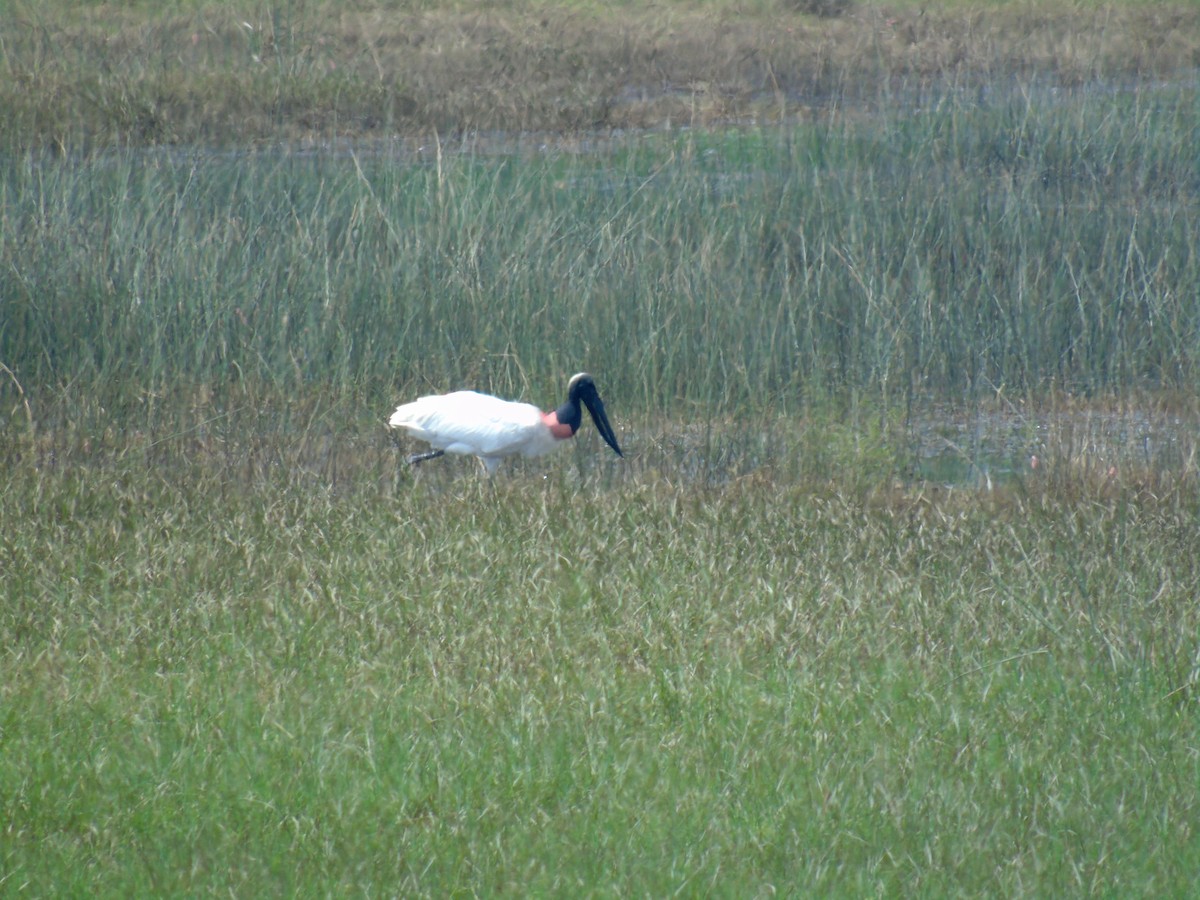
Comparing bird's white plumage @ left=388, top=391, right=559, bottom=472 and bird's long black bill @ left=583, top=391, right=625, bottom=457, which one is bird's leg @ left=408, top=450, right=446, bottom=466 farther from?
bird's long black bill @ left=583, top=391, right=625, bottom=457

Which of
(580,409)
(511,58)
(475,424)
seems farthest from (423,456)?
(511,58)

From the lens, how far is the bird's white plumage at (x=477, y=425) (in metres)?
4.67

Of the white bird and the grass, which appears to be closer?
the grass

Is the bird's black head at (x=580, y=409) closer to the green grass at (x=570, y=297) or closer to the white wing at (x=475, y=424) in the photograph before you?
the white wing at (x=475, y=424)

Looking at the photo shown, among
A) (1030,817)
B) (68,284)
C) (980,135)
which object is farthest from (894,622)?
(980,135)

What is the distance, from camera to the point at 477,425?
4.66 m

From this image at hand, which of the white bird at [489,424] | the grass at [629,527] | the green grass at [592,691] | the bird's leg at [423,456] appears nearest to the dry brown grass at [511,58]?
the grass at [629,527]

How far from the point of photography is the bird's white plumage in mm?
4668

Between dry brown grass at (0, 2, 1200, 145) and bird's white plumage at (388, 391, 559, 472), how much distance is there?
6149 millimetres

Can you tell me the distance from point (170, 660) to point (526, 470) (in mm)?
1852

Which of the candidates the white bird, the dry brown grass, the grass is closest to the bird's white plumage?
the white bird

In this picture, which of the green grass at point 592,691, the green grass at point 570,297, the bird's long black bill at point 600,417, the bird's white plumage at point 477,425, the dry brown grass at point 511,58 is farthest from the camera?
the dry brown grass at point 511,58

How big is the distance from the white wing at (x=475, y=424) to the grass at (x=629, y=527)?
13cm

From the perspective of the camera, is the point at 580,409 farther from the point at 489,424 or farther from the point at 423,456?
the point at 423,456
